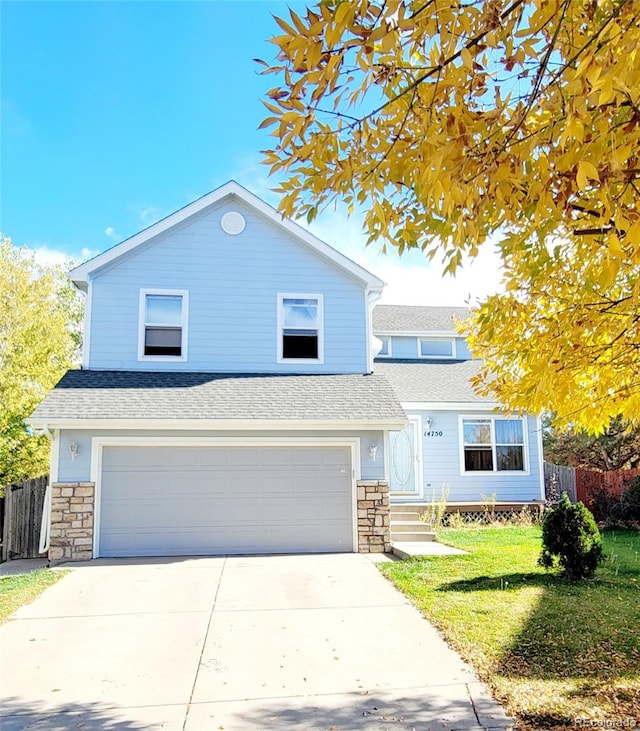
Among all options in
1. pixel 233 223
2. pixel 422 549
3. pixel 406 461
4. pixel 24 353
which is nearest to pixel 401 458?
pixel 406 461

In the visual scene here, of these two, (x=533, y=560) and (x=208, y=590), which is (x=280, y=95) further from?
(x=533, y=560)

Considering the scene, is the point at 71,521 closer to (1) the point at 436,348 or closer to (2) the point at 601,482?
(1) the point at 436,348

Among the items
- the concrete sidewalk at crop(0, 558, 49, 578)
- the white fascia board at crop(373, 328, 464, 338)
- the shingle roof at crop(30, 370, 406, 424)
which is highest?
the white fascia board at crop(373, 328, 464, 338)

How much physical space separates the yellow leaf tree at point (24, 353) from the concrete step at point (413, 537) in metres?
10.1

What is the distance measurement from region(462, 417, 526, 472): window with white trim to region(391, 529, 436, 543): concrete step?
152 inches

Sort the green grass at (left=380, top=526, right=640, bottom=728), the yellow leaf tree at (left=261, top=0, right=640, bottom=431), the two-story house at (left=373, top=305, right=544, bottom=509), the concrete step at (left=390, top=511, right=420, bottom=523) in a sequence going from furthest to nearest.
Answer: the two-story house at (left=373, top=305, right=544, bottom=509) < the concrete step at (left=390, top=511, right=420, bottom=523) < the green grass at (left=380, top=526, right=640, bottom=728) < the yellow leaf tree at (left=261, top=0, right=640, bottom=431)

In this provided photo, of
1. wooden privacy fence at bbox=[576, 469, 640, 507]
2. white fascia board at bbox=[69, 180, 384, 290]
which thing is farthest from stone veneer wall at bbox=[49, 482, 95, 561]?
wooden privacy fence at bbox=[576, 469, 640, 507]

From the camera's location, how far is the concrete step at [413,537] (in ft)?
37.6

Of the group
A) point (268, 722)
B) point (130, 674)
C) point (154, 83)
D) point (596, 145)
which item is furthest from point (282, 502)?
point (596, 145)

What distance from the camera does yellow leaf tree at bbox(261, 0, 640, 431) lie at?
8.06 ft

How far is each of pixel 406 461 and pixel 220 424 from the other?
20.0ft

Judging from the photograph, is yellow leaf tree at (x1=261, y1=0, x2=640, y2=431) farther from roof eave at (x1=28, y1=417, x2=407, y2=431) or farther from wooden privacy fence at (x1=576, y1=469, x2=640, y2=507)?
wooden privacy fence at (x1=576, y1=469, x2=640, y2=507)

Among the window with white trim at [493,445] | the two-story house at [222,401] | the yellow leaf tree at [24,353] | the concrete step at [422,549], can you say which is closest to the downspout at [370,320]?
the two-story house at [222,401]

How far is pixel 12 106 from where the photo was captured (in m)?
12.1
